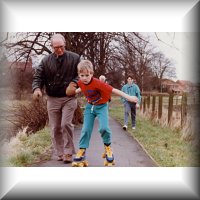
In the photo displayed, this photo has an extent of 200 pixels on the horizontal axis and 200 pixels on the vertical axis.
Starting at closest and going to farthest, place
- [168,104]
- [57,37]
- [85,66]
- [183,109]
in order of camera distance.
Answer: [85,66] → [57,37] → [183,109] → [168,104]

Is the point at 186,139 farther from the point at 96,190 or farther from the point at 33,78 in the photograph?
the point at 33,78

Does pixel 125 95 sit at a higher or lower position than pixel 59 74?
lower

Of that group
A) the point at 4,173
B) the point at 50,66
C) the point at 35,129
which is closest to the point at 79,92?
the point at 50,66

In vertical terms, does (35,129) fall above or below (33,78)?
below

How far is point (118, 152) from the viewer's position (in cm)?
384

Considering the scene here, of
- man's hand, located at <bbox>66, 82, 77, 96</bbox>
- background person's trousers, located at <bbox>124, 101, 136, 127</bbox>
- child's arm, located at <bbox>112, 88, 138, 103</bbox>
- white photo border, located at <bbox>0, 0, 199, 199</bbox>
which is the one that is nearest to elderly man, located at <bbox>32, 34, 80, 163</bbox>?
man's hand, located at <bbox>66, 82, 77, 96</bbox>

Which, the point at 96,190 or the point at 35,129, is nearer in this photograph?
the point at 96,190

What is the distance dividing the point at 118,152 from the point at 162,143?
1.30 feet

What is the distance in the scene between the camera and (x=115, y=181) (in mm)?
3764

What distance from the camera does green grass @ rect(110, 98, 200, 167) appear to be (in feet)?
12.4

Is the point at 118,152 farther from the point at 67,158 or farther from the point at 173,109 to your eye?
the point at 173,109

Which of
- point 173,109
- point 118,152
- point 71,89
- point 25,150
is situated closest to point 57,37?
point 71,89

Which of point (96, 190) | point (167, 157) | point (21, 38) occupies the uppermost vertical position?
point (21, 38)
